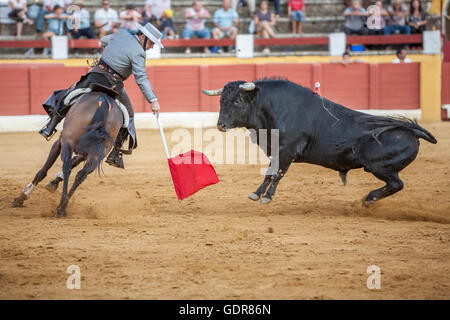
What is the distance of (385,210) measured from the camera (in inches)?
248

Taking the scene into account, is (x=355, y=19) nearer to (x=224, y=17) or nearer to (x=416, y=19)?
(x=416, y=19)

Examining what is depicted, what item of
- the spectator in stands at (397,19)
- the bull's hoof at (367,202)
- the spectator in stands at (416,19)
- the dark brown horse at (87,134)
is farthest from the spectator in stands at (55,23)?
the bull's hoof at (367,202)

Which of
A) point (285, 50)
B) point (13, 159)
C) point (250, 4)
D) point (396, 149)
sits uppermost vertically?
point (250, 4)

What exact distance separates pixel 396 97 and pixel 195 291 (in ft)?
38.2

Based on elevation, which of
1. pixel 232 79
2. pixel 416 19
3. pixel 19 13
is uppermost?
pixel 19 13

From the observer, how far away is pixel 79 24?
48.0ft

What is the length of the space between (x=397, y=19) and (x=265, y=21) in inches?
119

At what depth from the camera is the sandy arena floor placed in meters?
3.95

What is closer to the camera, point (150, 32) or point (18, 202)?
point (150, 32)

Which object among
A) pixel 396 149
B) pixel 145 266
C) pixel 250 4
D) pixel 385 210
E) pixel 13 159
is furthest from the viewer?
pixel 250 4

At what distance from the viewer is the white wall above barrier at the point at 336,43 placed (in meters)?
14.7

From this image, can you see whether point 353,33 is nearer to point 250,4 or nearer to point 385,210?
point 250,4

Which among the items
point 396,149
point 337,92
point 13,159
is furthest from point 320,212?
point 337,92

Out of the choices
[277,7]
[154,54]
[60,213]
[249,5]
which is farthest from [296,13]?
[60,213]
